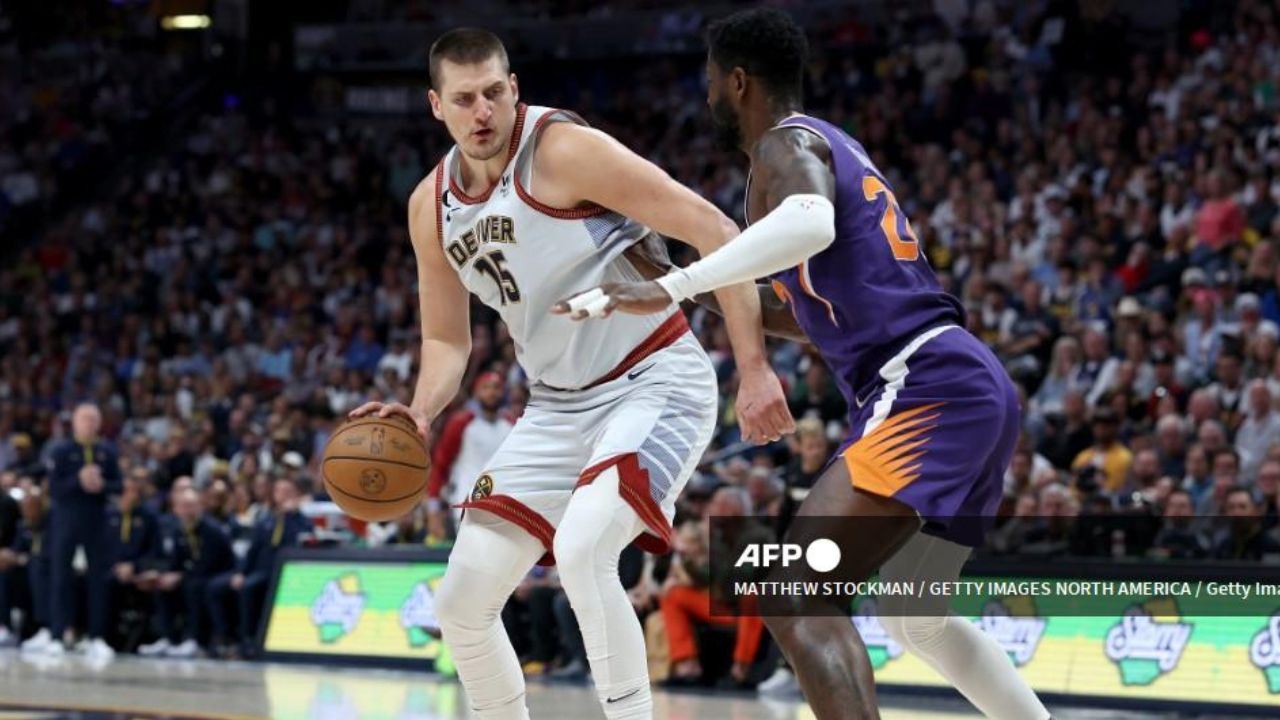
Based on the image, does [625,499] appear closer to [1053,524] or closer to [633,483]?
[633,483]

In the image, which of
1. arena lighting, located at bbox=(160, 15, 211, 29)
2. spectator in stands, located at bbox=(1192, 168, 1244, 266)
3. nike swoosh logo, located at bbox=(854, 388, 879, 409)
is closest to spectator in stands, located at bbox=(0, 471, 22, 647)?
spectator in stands, located at bbox=(1192, 168, 1244, 266)

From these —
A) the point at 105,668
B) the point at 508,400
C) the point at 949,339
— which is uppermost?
the point at 949,339

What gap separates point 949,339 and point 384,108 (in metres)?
22.4

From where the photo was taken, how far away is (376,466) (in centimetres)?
541

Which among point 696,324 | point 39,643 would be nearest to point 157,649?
point 39,643

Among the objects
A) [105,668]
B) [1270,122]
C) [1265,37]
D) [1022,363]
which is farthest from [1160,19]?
[105,668]

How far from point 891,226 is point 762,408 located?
605 mm

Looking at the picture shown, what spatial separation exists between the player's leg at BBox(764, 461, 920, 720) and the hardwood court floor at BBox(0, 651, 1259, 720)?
4.58 metres

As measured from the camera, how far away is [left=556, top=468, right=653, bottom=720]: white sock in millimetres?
4996

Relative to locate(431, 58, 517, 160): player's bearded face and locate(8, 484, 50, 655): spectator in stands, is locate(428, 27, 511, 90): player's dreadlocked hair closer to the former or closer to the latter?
locate(431, 58, 517, 160): player's bearded face

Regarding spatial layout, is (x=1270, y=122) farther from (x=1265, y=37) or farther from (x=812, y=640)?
(x=812, y=640)

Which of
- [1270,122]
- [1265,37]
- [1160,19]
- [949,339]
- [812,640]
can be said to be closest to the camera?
[812,640]

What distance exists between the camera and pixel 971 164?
659 inches

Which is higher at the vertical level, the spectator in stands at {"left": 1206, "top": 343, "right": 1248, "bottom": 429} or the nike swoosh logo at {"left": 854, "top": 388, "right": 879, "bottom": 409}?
the nike swoosh logo at {"left": 854, "top": 388, "right": 879, "bottom": 409}
